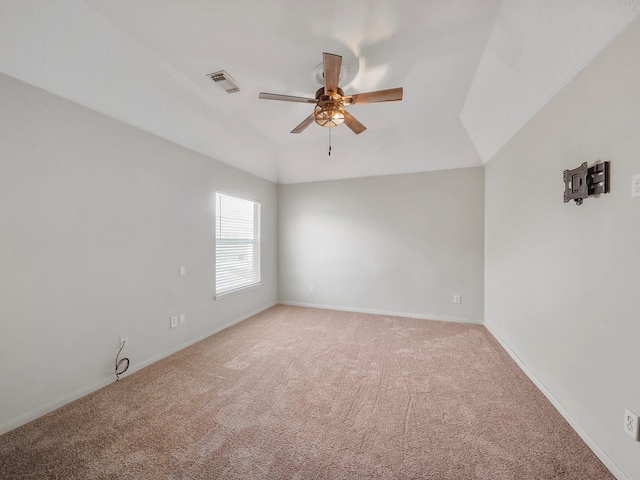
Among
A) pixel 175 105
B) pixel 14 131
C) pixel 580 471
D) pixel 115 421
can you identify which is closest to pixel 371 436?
pixel 580 471

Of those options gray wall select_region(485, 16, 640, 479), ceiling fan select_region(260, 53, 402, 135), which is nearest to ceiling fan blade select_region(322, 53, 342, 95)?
ceiling fan select_region(260, 53, 402, 135)

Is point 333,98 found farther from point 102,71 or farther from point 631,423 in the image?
point 631,423

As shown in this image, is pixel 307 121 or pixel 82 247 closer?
pixel 82 247

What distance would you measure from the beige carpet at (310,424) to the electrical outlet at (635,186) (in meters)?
1.54

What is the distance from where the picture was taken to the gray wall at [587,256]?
4.18 feet

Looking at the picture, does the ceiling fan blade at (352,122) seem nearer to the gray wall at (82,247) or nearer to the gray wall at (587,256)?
the gray wall at (587,256)

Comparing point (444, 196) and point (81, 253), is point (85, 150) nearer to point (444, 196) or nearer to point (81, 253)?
point (81, 253)

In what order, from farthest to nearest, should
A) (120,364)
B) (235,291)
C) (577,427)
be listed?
(235,291), (120,364), (577,427)

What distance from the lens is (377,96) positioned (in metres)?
1.96

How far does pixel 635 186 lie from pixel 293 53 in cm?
239

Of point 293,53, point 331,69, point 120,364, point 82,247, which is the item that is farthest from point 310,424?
point 293,53

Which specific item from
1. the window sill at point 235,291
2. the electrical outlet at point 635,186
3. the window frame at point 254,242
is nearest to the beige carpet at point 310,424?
the window sill at point 235,291

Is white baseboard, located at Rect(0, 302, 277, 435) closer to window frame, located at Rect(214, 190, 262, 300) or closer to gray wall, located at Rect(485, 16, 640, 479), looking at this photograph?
window frame, located at Rect(214, 190, 262, 300)

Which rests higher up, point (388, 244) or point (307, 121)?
point (307, 121)
